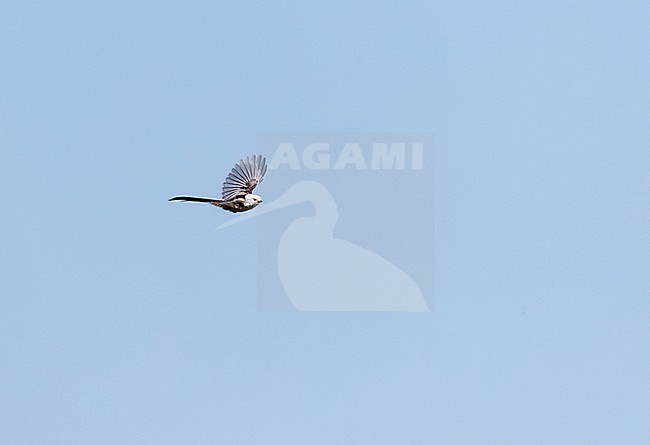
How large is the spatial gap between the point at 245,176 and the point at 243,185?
0.37 ft

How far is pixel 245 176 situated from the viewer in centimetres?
2688

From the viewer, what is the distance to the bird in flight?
88.1 ft

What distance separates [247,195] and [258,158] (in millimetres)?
464

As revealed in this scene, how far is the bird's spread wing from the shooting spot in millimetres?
26844

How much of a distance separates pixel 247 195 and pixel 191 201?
68 cm

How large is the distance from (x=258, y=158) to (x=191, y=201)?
0.95m

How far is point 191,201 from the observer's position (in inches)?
1057

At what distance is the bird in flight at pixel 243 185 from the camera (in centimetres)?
2684

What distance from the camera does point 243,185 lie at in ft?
88.1

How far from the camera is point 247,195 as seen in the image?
88.0 feet

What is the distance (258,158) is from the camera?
26859 millimetres
